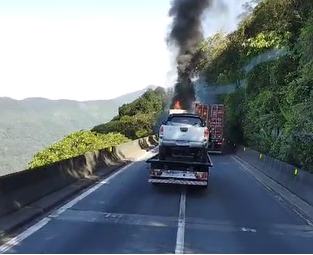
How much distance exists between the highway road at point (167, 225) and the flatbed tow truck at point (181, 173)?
1.23 feet

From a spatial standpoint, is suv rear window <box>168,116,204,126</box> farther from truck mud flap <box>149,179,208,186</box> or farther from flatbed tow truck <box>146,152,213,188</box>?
truck mud flap <box>149,179,208,186</box>

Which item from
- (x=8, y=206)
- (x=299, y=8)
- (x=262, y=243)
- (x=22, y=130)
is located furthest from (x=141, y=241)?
(x=22, y=130)

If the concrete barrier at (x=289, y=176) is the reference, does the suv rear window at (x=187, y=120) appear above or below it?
above

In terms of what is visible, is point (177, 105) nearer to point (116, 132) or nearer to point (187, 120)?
point (116, 132)

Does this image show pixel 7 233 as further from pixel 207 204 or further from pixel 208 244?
pixel 207 204

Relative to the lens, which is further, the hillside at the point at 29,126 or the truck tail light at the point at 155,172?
the hillside at the point at 29,126

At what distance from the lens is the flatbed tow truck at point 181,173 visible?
16.5 m

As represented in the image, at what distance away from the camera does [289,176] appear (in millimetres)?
18828

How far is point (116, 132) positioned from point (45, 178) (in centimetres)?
5505

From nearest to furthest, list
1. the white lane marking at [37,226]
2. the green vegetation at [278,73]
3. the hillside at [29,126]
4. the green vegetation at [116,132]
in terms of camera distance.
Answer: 1. the white lane marking at [37,226]
2. the green vegetation at [278,73]
3. the green vegetation at [116,132]
4. the hillside at [29,126]

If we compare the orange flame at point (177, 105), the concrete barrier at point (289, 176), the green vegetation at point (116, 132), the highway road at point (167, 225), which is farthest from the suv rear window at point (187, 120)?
the orange flame at point (177, 105)

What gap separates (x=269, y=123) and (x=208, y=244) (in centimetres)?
2255

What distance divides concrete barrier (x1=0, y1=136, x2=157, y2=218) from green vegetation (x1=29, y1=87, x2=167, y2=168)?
15063mm

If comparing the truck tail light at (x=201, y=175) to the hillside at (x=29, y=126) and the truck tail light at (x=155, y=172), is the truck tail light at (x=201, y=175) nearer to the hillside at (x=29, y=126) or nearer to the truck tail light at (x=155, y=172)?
the truck tail light at (x=155, y=172)
